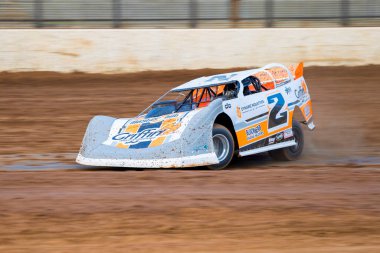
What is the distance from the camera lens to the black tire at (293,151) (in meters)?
11.2

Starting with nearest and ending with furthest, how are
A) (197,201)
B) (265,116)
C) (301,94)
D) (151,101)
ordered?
(197,201)
(265,116)
(301,94)
(151,101)

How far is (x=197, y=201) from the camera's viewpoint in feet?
25.5

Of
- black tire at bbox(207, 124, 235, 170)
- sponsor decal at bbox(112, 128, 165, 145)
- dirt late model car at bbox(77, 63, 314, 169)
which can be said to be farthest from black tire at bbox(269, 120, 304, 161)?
sponsor decal at bbox(112, 128, 165, 145)

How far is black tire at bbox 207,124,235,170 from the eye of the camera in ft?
32.6

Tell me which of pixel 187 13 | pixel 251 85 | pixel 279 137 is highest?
pixel 187 13

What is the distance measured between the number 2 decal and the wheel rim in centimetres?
101

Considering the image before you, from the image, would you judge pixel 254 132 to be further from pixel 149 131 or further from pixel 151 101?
pixel 151 101

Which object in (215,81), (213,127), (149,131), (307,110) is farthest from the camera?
(307,110)

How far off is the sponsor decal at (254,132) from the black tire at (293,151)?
0.74 meters

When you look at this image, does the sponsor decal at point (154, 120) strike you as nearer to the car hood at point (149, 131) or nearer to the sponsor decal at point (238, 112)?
the car hood at point (149, 131)

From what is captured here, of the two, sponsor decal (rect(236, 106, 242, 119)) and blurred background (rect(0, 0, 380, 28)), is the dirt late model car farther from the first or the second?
blurred background (rect(0, 0, 380, 28))

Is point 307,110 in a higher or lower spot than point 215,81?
lower

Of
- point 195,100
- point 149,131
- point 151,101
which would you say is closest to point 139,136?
point 149,131

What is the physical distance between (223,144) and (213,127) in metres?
0.29
